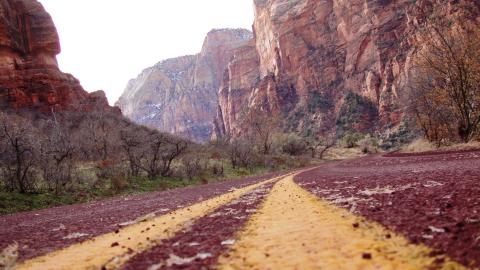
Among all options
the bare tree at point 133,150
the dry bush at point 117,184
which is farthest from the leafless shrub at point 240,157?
the dry bush at point 117,184

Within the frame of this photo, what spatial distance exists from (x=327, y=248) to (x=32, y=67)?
91485mm

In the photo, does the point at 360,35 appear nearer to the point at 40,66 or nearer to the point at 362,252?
the point at 40,66

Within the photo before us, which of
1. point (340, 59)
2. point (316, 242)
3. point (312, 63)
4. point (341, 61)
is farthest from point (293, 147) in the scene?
point (316, 242)

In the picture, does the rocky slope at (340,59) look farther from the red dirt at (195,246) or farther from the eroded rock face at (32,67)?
the red dirt at (195,246)

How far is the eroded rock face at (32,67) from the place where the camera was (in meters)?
76.8

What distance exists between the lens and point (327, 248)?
11.2 feet

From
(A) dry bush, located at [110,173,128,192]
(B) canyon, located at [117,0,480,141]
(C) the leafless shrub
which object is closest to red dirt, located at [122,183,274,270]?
(A) dry bush, located at [110,173,128,192]

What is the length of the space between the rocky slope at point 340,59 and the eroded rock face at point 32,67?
226 feet

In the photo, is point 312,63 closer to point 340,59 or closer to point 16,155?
point 340,59

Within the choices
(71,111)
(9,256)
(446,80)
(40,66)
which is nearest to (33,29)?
(40,66)

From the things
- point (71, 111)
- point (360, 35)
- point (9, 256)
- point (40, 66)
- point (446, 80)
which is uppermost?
point (360, 35)

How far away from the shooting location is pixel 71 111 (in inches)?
3125

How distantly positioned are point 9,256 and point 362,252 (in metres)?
4.36

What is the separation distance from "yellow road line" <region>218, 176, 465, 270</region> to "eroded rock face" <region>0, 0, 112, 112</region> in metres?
78.9
